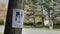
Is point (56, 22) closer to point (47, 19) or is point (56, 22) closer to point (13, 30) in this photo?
point (47, 19)

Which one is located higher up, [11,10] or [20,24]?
[11,10]

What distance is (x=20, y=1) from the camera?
2277 mm

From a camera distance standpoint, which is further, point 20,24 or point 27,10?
point 27,10

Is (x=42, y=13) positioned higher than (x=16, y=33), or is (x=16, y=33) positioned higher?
(x=16, y=33)

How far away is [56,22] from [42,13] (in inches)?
65.5

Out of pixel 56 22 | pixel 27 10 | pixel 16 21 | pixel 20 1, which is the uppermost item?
pixel 20 1

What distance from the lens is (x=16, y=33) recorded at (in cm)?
228

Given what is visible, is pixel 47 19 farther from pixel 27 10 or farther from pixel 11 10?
pixel 11 10

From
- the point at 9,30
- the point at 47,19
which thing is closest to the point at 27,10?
the point at 47,19

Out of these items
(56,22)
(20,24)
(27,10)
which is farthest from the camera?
(56,22)

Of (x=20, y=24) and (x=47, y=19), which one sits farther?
(x=47, y=19)

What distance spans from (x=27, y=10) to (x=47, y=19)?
77.2 inches

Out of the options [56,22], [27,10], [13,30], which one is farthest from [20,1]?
[56,22]

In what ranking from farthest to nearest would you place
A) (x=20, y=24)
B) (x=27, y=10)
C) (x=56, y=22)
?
(x=56, y=22) < (x=27, y=10) < (x=20, y=24)
